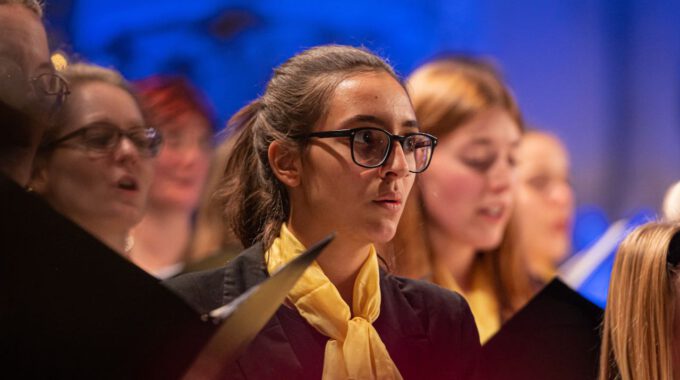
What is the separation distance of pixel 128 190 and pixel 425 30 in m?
3.46

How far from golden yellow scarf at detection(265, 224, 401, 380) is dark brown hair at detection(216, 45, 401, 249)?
12 centimetres

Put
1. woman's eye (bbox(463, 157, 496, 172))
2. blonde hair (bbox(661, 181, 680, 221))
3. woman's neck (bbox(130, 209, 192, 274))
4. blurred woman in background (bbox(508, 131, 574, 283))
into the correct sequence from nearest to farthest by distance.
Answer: blonde hair (bbox(661, 181, 680, 221)) → woman's eye (bbox(463, 157, 496, 172)) → woman's neck (bbox(130, 209, 192, 274)) → blurred woman in background (bbox(508, 131, 574, 283))

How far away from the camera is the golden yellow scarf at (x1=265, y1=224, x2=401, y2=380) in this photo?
6.00 feet

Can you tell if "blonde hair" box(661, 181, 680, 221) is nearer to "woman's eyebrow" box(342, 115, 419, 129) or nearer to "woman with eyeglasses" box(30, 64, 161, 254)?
"woman's eyebrow" box(342, 115, 419, 129)

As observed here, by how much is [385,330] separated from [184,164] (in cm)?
240

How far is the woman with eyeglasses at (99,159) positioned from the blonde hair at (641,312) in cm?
103

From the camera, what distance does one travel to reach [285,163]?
6.34 feet

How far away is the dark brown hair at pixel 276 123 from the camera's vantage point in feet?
6.30

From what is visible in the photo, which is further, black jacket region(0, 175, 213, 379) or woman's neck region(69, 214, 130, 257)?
woman's neck region(69, 214, 130, 257)

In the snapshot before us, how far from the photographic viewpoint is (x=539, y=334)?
2172mm

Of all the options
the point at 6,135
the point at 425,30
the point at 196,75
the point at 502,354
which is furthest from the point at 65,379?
the point at 425,30

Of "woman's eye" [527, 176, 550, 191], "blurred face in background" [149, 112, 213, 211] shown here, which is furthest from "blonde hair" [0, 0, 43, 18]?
"woman's eye" [527, 176, 550, 191]

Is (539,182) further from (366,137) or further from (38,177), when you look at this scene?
(38,177)

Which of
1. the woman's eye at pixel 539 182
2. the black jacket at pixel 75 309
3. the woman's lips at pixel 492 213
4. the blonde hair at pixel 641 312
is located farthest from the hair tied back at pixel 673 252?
the woman's eye at pixel 539 182
